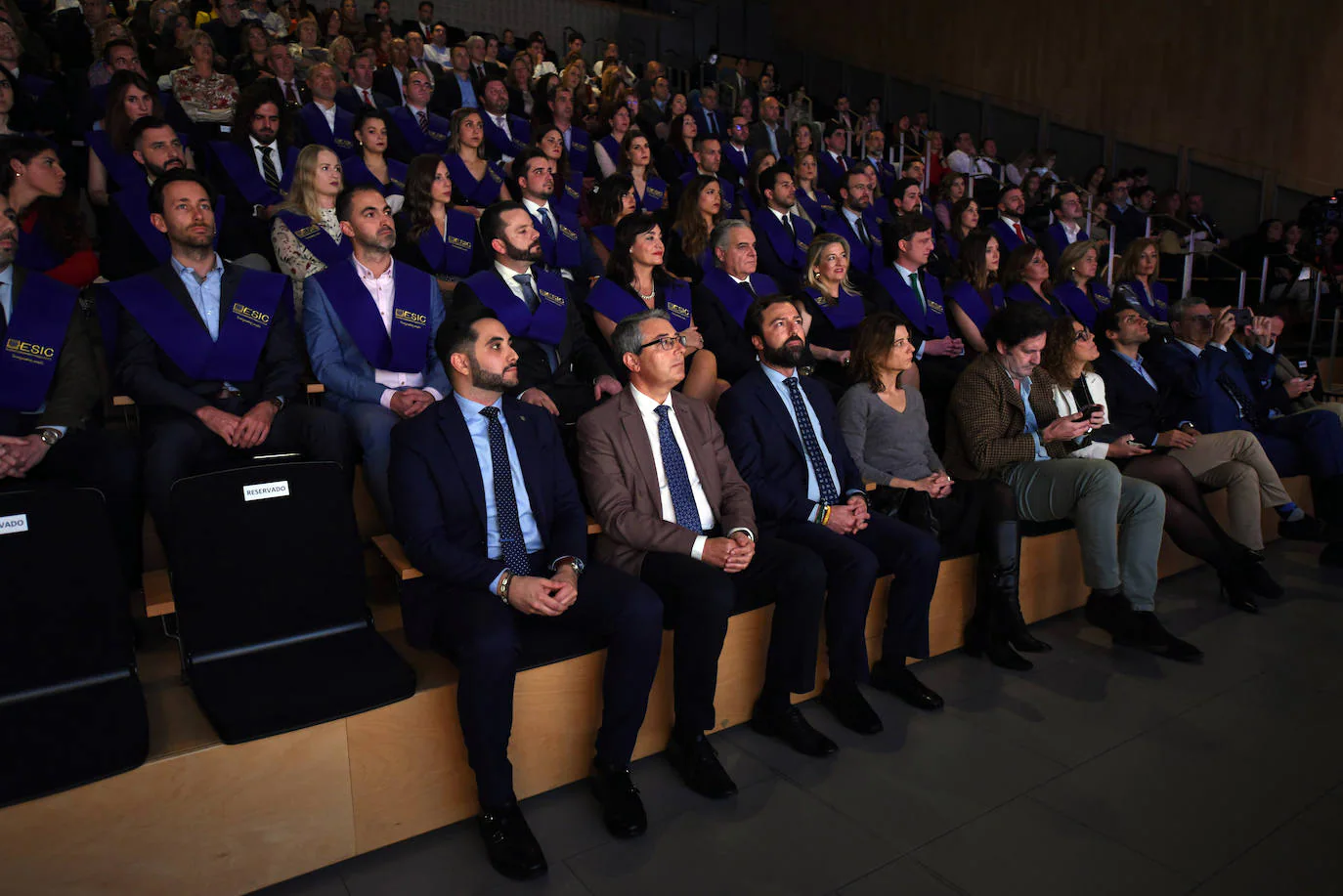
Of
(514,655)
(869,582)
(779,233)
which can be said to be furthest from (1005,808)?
(779,233)

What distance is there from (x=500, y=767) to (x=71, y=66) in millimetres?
6163

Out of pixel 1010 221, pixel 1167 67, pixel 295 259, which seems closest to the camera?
Result: pixel 295 259

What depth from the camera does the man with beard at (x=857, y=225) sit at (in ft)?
18.4

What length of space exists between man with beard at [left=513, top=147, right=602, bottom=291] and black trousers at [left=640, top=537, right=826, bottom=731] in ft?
6.88

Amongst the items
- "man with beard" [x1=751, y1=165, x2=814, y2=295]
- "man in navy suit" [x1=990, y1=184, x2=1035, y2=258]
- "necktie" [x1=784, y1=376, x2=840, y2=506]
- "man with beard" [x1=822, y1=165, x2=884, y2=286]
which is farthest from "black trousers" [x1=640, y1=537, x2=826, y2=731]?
"man in navy suit" [x1=990, y1=184, x2=1035, y2=258]

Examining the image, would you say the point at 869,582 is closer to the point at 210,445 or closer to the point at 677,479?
the point at 677,479

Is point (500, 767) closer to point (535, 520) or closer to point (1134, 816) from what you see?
point (535, 520)

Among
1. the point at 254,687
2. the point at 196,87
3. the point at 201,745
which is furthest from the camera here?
the point at 196,87

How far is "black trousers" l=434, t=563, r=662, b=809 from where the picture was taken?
1.94 meters

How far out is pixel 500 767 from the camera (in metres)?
1.96

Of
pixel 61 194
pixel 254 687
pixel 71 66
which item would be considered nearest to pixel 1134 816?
pixel 254 687

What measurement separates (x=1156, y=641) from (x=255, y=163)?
4.43 m

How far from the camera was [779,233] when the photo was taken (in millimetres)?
5266

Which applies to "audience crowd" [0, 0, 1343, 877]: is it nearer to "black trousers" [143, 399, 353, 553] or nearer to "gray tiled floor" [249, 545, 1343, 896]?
"black trousers" [143, 399, 353, 553]
